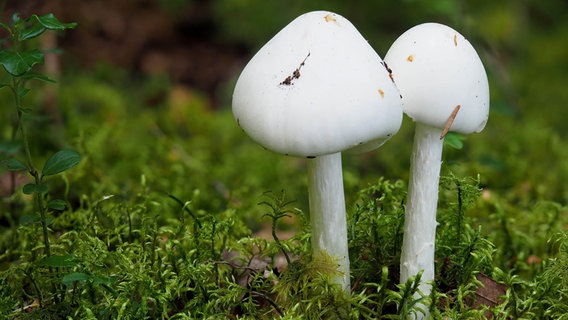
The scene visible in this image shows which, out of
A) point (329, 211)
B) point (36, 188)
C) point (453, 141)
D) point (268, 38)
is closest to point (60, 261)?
point (36, 188)

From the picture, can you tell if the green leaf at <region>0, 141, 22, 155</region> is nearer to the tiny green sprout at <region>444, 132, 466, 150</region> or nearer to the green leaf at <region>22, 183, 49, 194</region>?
the green leaf at <region>22, 183, 49, 194</region>

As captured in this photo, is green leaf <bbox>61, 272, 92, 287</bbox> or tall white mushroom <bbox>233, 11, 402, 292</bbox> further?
Answer: green leaf <bbox>61, 272, 92, 287</bbox>

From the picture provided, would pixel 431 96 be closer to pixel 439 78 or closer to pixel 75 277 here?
→ pixel 439 78

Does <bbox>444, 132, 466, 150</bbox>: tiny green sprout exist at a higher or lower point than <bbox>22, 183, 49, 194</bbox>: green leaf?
higher

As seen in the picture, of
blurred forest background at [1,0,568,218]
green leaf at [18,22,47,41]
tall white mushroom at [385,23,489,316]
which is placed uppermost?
green leaf at [18,22,47,41]

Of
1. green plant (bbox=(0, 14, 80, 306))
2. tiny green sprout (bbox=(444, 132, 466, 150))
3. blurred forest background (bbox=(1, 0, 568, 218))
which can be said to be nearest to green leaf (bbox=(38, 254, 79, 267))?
green plant (bbox=(0, 14, 80, 306))

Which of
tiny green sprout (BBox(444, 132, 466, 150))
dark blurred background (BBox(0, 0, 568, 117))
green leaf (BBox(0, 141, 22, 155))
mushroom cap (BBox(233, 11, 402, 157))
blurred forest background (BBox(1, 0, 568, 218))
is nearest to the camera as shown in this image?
mushroom cap (BBox(233, 11, 402, 157))

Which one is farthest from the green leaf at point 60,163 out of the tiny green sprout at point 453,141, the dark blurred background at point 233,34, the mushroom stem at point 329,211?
the dark blurred background at point 233,34
